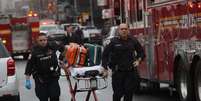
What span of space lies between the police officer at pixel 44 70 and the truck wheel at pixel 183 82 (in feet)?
7.91

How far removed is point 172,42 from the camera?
1268 cm

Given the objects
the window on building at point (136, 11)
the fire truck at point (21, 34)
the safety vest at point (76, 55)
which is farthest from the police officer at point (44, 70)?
the fire truck at point (21, 34)

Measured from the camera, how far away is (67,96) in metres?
16.1

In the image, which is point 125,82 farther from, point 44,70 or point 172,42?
point 172,42

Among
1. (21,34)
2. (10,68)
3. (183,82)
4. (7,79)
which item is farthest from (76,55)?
(21,34)

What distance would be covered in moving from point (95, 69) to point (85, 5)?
301ft

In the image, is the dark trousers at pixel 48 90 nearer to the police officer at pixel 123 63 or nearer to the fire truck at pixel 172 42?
the police officer at pixel 123 63

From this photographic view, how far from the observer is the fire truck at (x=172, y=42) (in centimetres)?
1139

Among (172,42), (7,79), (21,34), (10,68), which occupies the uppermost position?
(172,42)

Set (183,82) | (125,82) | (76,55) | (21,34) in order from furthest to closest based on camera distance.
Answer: (21,34), (76,55), (183,82), (125,82)

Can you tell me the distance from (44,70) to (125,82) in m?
1.36

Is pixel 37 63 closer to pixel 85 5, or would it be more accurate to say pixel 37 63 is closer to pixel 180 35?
pixel 180 35

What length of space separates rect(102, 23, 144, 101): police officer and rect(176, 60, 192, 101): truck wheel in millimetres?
1160

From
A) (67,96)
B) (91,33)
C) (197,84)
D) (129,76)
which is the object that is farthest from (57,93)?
(91,33)
